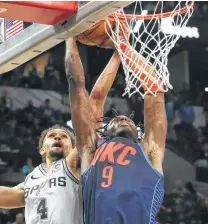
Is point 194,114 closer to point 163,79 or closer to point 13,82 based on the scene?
point 13,82

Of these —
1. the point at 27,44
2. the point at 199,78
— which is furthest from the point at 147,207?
the point at 199,78

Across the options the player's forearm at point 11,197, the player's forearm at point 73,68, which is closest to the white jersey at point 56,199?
the player's forearm at point 11,197

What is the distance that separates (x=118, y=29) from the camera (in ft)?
12.8

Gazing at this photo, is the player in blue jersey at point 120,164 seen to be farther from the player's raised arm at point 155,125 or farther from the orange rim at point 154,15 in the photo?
the orange rim at point 154,15

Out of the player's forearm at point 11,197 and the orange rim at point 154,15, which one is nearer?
the orange rim at point 154,15

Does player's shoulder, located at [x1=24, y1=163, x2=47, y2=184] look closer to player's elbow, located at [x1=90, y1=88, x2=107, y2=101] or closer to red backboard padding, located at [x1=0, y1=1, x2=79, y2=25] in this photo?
player's elbow, located at [x1=90, y1=88, x2=107, y2=101]

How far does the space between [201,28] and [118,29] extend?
1047 centimetres

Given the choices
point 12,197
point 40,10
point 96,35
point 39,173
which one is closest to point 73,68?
point 96,35

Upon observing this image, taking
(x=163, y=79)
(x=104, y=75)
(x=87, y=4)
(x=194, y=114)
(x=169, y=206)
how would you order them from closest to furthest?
(x=87, y=4) < (x=163, y=79) < (x=104, y=75) < (x=169, y=206) < (x=194, y=114)

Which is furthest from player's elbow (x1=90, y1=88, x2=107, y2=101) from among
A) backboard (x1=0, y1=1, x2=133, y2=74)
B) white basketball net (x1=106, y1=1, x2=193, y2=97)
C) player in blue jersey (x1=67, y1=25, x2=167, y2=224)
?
backboard (x1=0, y1=1, x2=133, y2=74)

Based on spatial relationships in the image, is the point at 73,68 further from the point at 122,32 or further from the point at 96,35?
the point at 122,32

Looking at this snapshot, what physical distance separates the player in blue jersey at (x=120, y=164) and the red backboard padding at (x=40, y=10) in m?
0.52

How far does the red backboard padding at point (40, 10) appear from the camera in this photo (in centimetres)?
322

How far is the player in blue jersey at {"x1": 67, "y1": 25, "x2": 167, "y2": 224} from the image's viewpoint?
3361 mm
